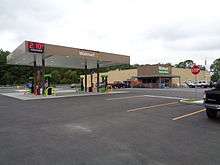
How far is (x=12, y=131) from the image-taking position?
9.58m

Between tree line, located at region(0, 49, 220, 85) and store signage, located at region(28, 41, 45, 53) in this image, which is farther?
tree line, located at region(0, 49, 220, 85)

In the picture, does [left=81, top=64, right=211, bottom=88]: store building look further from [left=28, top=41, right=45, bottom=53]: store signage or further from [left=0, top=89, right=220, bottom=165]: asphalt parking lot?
[left=0, top=89, right=220, bottom=165]: asphalt parking lot

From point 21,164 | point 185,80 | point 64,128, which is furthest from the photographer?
point 185,80

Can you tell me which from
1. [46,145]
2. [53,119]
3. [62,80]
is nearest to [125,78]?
[62,80]

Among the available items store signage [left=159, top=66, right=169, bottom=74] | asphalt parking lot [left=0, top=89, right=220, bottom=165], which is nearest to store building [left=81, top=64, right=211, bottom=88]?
store signage [left=159, top=66, right=169, bottom=74]

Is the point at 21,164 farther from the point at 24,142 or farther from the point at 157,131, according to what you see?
the point at 157,131

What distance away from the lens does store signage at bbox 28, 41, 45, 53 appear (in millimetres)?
25094

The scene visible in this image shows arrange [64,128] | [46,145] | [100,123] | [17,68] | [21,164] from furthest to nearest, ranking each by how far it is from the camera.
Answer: [17,68], [100,123], [64,128], [46,145], [21,164]

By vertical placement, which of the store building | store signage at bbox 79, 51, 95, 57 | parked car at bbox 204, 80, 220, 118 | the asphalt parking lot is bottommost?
the asphalt parking lot

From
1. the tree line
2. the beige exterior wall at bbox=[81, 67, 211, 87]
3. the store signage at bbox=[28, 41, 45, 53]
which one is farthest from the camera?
the tree line

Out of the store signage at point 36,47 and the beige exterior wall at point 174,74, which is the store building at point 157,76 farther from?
the store signage at point 36,47

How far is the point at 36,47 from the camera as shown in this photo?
25.4 meters

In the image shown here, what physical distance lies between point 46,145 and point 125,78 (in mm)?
67920

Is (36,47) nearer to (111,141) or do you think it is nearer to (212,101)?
(212,101)
